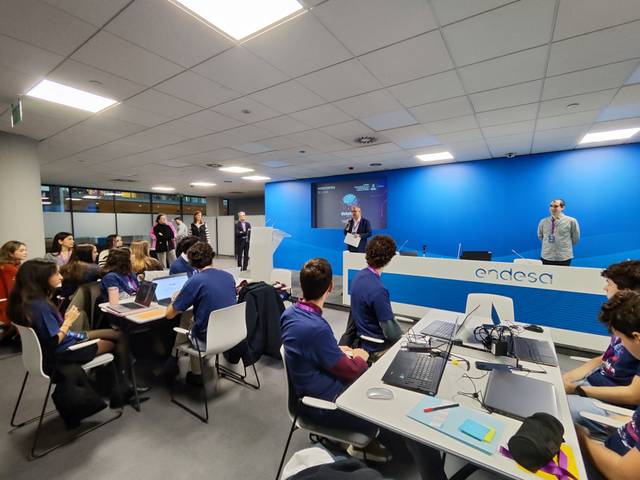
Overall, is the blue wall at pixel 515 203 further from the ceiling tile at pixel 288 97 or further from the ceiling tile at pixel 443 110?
the ceiling tile at pixel 288 97

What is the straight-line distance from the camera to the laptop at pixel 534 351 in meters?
1.65

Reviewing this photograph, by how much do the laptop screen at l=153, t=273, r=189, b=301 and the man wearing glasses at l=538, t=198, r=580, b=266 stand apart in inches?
202

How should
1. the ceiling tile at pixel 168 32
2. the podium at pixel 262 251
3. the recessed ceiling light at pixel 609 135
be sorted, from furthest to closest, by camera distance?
the podium at pixel 262 251 < the recessed ceiling light at pixel 609 135 < the ceiling tile at pixel 168 32

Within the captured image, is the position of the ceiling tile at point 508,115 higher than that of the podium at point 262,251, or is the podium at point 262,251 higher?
the ceiling tile at point 508,115

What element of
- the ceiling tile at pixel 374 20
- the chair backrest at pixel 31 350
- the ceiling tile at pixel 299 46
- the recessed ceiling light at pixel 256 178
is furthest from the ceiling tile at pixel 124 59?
the recessed ceiling light at pixel 256 178

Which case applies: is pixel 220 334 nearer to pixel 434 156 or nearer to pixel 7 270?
pixel 7 270

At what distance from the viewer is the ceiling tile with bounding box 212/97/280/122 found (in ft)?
10.3

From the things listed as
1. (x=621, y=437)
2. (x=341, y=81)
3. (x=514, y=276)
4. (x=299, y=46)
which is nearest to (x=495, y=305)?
(x=514, y=276)

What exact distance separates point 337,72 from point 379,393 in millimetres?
2431

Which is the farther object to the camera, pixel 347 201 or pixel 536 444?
pixel 347 201

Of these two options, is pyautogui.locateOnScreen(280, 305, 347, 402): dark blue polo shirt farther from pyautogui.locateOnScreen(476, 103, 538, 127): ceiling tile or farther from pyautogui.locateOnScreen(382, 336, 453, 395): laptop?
pyautogui.locateOnScreen(476, 103, 538, 127): ceiling tile

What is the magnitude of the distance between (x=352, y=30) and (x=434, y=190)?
16.4 feet

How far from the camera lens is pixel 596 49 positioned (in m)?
2.16

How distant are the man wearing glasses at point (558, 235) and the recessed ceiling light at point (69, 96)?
5.93 metres
